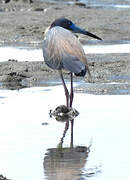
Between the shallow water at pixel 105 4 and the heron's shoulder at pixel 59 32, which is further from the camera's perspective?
the shallow water at pixel 105 4

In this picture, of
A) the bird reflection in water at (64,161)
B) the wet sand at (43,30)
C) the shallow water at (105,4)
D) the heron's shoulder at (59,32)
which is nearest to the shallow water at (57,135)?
the bird reflection in water at (64,161)

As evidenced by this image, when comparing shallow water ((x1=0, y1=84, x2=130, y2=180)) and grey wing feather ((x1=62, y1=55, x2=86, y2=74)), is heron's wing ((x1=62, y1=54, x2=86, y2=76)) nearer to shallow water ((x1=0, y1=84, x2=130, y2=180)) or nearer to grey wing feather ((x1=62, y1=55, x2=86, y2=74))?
grey wing feather ((x1=62, y1=55, x2=86, y2=74))

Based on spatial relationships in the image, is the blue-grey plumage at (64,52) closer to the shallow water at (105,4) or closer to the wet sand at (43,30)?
the wet sand at (43,30)

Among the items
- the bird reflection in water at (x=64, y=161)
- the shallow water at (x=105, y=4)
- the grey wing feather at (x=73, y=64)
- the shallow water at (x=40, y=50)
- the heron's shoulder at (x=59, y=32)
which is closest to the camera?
the bird reflection in water at (x=64, y=161)

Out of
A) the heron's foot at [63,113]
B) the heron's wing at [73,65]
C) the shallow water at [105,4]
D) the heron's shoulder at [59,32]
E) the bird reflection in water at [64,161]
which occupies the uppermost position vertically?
the heron's shoulder at [59,32]

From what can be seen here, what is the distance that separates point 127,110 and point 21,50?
18.4 feet

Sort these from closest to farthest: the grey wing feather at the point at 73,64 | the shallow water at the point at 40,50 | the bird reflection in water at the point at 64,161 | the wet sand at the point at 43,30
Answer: the bird reflection in water at the point at 64,161
the grey wing feather at the point at 73,64
the wet sand at the point at 43,30
the shallow water at the point at 40,50

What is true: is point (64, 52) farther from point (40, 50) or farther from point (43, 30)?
A: point (43, 30)

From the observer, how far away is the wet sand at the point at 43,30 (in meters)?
11.0

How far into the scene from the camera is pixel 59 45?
28.1ft

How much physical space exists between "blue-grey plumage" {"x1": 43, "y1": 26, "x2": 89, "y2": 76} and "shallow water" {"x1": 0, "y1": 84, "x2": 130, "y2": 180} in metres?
0.53

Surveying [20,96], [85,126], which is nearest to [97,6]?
[20,96]

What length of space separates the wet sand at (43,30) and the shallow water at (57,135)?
997 mm

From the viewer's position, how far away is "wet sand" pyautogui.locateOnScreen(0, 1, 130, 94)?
36.0ft
